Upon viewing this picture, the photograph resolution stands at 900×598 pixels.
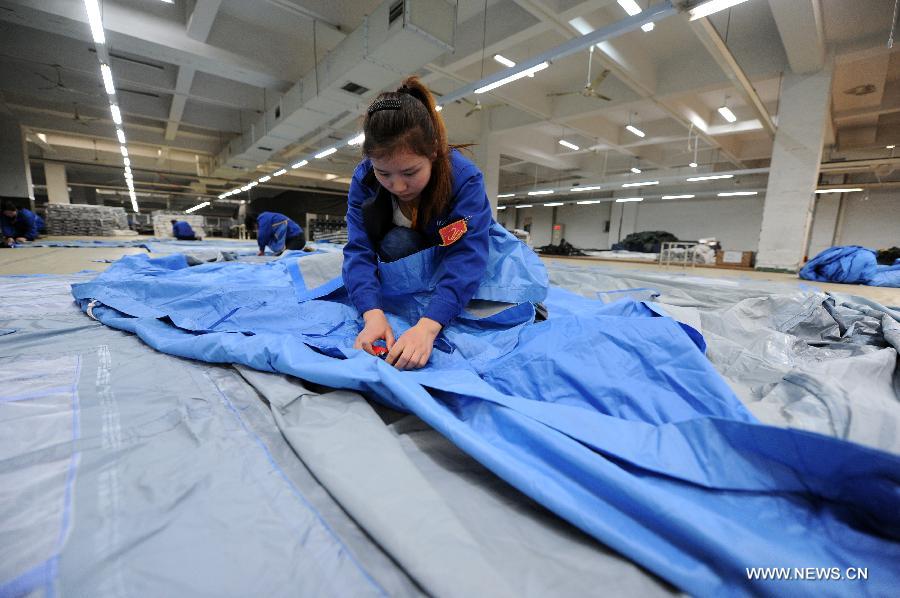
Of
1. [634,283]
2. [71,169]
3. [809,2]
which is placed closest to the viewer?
[634,283]

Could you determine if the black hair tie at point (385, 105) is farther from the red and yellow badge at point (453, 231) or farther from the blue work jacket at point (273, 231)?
the blue work jacket at point (273, 231)

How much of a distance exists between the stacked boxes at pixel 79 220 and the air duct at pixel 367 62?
4.39m

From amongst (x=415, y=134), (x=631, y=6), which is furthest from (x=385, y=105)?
(x=631, y=6)

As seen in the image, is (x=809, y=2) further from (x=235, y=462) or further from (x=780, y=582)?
Result: (x=235, y=462)

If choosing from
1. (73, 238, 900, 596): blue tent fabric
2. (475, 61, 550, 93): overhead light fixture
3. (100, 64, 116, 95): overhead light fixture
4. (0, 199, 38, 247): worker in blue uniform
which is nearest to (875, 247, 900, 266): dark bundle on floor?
(475, 61, 550, 93): overhead light fixture

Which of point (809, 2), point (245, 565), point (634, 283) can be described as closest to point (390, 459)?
point (245, 565)

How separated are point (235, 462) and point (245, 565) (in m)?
0.17

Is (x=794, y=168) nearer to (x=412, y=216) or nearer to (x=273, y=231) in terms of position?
(x=412, y=216)

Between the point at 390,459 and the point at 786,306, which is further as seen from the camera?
the point at 786,306

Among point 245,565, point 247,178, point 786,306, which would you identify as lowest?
point 245,565

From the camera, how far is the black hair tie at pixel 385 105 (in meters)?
0.82

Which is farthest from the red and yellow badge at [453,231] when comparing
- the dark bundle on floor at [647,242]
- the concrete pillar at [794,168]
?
the dark bundle on floor at [647,242]

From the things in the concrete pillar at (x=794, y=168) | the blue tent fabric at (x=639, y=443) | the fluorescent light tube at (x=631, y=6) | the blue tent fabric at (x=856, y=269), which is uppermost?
the fluorescent light tube at (x=631, y=6)

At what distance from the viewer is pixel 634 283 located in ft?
7.62
